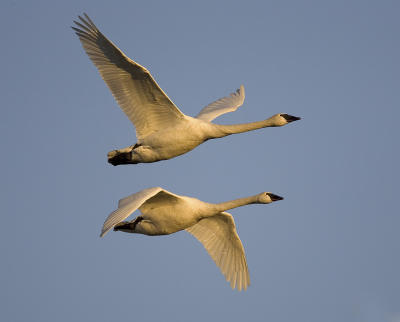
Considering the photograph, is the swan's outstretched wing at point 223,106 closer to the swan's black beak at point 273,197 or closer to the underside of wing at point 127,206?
the swan's black beak at point 273,197

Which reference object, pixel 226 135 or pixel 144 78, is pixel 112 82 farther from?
pixel 226 135

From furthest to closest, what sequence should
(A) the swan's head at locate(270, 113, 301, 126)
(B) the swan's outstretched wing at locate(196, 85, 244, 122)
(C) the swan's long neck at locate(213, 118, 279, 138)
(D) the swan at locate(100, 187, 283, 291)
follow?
(B) the swan's outstretched wing at locate(196, 85, 244, 122) < (A) the swan's head at locate(270, 113, 301, 126) < (C) the swan's long neck at locate(213, 118, 279, 138) < (D) the swan at locate(100, 187, 283, 291)

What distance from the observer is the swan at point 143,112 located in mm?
19922

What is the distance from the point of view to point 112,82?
66.8ft

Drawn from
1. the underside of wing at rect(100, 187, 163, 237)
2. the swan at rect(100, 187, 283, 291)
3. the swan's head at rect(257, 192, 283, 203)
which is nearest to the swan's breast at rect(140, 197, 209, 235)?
the swan at rect(100, 187, 283, 291)

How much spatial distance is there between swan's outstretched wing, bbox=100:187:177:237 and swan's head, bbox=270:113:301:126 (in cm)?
394

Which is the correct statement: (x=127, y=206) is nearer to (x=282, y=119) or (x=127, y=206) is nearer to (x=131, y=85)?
(x=131, y=85)

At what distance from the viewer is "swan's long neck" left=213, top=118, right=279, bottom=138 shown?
2095 centimetres

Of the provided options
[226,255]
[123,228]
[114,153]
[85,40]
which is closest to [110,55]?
[85,40]

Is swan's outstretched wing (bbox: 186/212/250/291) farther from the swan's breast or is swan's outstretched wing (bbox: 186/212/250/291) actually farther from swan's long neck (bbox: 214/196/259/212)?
the swan's breast

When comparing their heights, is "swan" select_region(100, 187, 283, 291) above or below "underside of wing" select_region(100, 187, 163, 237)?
below

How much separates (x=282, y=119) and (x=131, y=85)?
13.6ft

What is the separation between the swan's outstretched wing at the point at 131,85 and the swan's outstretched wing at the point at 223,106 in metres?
4.21

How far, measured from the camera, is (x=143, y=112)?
20906mm
